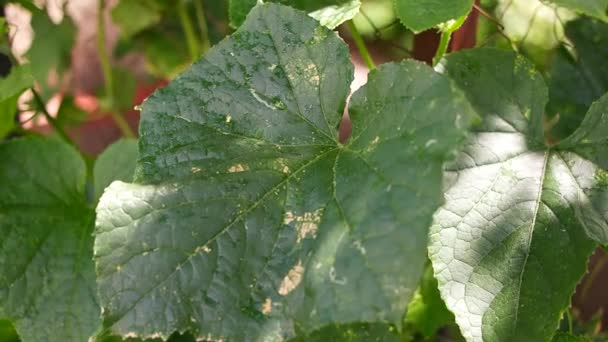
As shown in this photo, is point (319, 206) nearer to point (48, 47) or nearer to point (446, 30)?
point (446, 30)

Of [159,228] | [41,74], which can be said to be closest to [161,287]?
[159,228]

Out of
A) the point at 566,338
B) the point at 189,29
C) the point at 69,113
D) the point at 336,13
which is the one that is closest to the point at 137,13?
the point at 189,29

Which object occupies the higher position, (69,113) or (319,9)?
(319,9)

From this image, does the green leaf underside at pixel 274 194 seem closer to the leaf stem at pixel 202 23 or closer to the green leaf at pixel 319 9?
the green leaf at pixel 319 9

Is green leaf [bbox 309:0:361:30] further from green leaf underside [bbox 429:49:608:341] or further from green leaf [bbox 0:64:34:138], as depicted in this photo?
green leaf [bbox 0:64:34:138]

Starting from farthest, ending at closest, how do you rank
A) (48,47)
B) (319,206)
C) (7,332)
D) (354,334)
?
(48,47), (7,332), (354,334), (319,206)

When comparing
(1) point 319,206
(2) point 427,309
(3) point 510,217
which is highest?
(1) point 319,206

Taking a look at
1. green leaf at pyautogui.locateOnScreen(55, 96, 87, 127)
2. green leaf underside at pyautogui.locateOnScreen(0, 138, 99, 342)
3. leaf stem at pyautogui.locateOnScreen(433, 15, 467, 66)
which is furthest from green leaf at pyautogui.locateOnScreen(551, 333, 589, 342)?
green leaf at pyautogui.locateOnScreen(55, 96, 87, 127)

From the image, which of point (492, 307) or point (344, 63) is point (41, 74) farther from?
point (492, 307)
